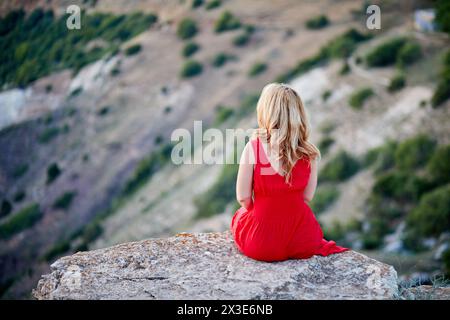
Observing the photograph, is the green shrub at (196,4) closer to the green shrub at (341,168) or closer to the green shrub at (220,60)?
the green shrub at (220,60)

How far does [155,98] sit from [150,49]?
17.2 ft

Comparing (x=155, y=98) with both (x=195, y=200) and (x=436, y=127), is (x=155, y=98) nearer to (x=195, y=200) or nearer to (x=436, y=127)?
(x=195, y=200)

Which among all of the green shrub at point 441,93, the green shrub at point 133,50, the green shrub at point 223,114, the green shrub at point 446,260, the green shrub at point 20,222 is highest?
the green shrub at point 441,93

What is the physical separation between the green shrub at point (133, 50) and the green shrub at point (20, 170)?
9390 millimetres

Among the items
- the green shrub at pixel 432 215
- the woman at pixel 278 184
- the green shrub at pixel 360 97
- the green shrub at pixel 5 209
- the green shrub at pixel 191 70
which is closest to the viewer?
the woman at pixel 278 184

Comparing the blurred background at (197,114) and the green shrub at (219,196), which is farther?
the green shrub at (219,196)

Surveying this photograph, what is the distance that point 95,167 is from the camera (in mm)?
29812

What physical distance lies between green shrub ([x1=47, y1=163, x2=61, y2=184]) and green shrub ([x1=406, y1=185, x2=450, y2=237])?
18281 millimetres

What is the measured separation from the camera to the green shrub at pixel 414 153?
20.5 m

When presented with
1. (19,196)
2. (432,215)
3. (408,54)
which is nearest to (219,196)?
(432,215)

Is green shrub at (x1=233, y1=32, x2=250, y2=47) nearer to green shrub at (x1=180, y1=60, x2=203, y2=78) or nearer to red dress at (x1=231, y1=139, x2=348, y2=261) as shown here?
green shrub at (x1=180, y1=60, x2=203, y2=78)

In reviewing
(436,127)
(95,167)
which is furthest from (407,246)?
(95,167)

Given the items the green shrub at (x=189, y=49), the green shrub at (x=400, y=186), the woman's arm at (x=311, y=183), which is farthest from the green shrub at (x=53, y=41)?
the woman's arm at (x=311, y=183)
